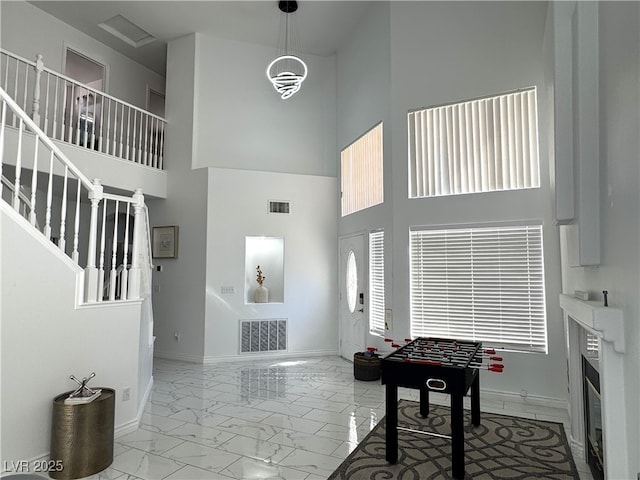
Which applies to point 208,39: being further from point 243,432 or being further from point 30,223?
point 243,432

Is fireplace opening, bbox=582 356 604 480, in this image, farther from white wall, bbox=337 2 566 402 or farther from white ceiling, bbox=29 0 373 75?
white ceiling, bbox=29 0 373 75

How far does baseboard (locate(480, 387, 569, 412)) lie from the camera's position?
4512 mm

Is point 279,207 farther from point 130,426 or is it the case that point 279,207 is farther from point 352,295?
point 130,426

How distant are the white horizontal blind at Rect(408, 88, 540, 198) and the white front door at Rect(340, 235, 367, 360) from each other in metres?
1.62

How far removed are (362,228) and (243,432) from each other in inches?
144

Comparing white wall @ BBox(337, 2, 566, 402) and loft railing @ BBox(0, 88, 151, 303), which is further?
white wall @ BBox(337, 2, 566, 402)

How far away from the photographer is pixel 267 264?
24.2 feet

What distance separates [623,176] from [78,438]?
3.79 meters

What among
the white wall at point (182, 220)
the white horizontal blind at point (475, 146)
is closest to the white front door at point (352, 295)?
the white horizontal blind at point (475, 146)

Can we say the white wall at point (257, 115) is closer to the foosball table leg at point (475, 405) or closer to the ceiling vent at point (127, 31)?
the ceiling vent at point (127, 31)

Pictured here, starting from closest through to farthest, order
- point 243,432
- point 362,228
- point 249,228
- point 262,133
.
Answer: point 243,432
point 362,228
point 249,228
point 262,133

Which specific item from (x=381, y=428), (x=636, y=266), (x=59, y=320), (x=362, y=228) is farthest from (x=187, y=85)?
(x=636, y=266)

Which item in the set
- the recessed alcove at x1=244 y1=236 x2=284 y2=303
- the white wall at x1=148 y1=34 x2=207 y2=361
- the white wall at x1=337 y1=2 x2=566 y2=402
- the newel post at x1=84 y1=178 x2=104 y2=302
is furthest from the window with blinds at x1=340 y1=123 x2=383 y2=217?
Answer: the newel post at x1=84 y1=178 x2=104 y2=302

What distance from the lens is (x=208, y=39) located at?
24.0 feet
